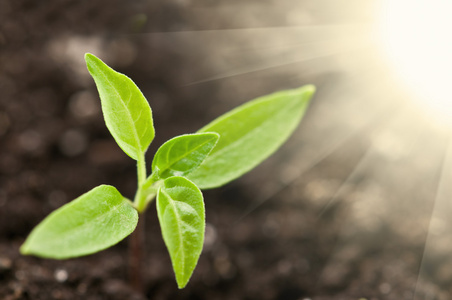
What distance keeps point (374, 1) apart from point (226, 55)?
29.5 inches

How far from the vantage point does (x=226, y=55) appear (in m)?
1.94

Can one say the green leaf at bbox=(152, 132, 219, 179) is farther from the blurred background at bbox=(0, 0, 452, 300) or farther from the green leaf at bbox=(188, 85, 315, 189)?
the blurred background at bbox=(0, 0, 452, 300)

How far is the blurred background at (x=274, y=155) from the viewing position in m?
1.45

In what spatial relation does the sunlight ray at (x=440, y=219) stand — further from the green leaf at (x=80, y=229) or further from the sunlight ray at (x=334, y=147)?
the green leaf at (x=80, y=229)

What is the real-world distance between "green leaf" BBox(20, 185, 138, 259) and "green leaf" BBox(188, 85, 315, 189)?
0.22m

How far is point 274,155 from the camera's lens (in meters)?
1.77

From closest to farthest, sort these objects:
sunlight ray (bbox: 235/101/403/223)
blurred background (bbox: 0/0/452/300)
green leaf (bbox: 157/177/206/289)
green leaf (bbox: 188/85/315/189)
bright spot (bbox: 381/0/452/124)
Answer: green leaf (bbox: 157/177/206/289), green leaf (bbox: 188/85/315/189), blurred background (bbox: 0/0/452/300), sunlight ray (bbox: 235/101/403/223), bright spot (bbox: 381/0/452/124)

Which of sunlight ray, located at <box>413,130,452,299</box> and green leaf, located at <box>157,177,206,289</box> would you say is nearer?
green leaf, located at <box>157,177,206,289</box>

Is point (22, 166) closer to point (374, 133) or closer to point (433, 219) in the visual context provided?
point (374, 133)

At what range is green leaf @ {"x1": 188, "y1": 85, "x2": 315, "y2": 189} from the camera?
108cm

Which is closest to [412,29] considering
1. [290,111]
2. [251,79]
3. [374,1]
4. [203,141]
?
[374,1]

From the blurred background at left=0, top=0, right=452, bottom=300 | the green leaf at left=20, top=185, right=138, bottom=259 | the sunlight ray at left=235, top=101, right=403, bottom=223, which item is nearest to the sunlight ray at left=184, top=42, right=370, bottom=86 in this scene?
the blurred background at left=0, top=0, right=452, bottom=300

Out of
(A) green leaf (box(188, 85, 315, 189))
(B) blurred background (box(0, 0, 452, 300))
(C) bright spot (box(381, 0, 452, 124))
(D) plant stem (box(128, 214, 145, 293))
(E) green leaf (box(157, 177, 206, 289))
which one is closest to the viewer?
(E) green leaf (box(157, 177, 206, 289))

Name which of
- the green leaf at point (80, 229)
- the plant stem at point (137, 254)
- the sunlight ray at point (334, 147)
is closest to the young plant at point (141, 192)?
the green leaf at point (80, 229)
